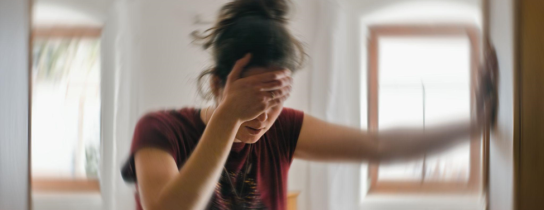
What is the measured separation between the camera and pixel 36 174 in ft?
2.08

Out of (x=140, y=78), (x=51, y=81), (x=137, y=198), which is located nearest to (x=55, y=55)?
(x=51, y=81)

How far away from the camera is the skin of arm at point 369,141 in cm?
59

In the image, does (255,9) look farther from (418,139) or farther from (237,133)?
(418,139)

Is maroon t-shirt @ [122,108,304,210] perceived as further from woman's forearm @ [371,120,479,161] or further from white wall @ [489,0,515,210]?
white wall @ [489,0,515,210]

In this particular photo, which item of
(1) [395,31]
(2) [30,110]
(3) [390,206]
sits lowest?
(3) [390,206]

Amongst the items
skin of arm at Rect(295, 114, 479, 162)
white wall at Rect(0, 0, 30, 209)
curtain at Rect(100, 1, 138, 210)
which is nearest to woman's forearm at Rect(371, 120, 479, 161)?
skin of arm at Rect(295, 114, 479, 162)

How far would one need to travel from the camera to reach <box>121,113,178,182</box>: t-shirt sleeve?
22.8 inches

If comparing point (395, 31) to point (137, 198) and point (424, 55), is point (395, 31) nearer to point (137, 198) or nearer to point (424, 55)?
point (424, 55)

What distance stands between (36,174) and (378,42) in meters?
0.56

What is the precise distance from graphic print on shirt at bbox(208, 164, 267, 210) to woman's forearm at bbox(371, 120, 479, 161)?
0.63 ft

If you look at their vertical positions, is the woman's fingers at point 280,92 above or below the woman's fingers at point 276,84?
below

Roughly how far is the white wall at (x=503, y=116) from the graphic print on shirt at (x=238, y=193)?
0.37 metres

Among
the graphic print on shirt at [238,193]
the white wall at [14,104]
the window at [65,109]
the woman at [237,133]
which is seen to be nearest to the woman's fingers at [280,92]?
the woman at [237,133]

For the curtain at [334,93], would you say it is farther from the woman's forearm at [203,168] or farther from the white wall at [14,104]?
the white wall at [14,104]
